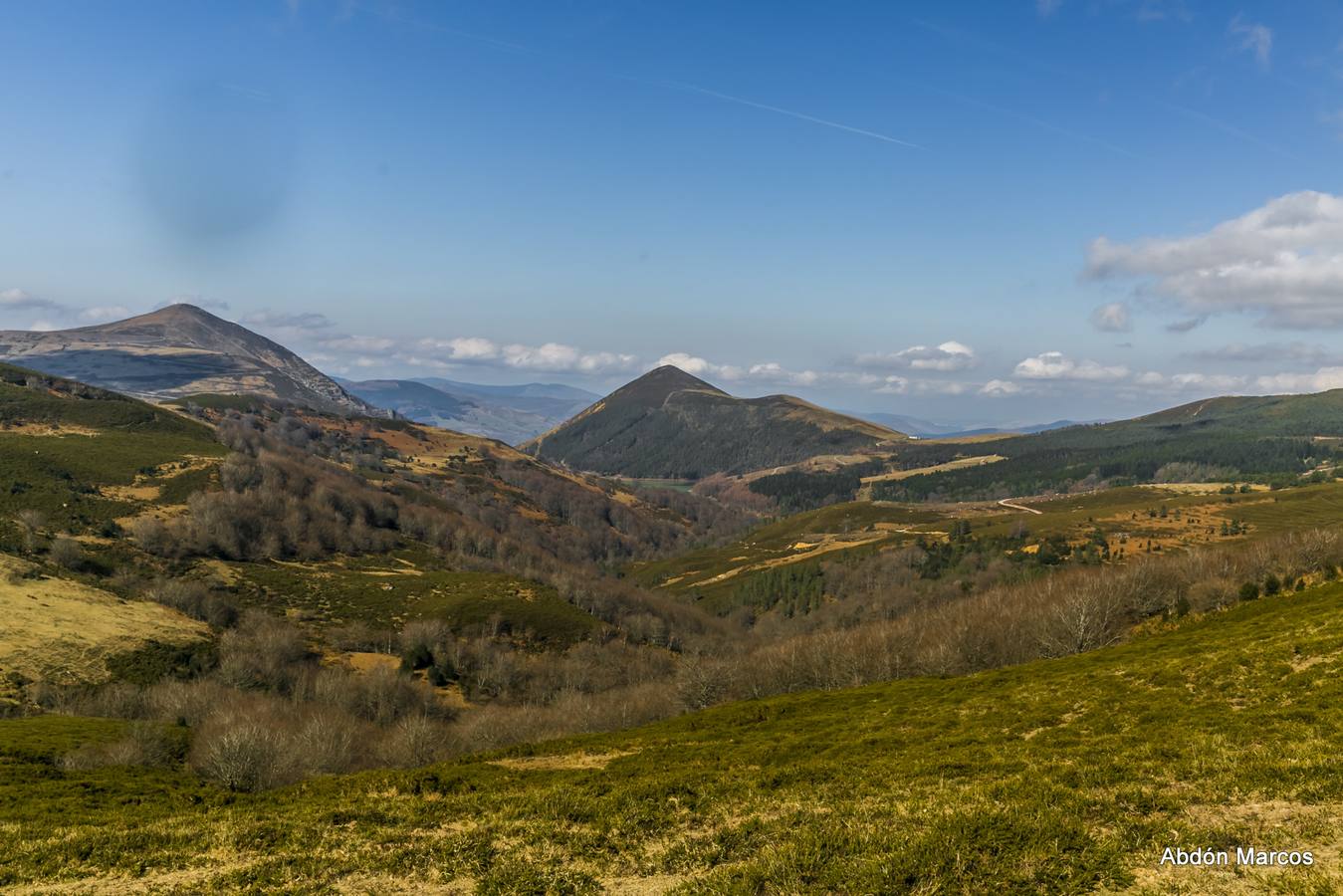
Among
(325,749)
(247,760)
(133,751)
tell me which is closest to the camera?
(247,760)

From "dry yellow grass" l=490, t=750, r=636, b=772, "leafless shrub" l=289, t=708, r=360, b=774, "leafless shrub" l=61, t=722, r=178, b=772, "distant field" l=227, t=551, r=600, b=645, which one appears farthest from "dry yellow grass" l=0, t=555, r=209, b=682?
"dry yellow grass" l=490, t=750, r=636, b=772

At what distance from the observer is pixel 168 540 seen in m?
178

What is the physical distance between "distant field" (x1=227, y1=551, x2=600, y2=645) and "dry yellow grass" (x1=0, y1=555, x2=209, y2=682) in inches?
1304

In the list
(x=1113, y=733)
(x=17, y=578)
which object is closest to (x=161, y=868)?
(x=1113, y=733)

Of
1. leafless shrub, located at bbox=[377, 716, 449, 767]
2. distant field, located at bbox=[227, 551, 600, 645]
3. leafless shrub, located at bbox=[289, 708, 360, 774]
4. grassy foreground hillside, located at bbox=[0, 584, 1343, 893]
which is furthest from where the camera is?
distant field, located at bbox=[227, 551, 600, 645]

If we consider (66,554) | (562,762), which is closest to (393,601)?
(66,554)

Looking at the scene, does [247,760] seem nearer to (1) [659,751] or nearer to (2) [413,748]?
(2) [413,748]

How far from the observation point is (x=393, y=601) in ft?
590

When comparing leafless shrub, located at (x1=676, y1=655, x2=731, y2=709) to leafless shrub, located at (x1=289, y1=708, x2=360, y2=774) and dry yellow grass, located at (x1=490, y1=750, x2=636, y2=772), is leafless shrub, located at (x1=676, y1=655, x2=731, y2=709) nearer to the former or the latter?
leafless shrub, located at (x1=289, y1=708, x2=360, y2=774)

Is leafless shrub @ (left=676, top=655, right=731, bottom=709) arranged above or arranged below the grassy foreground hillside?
below

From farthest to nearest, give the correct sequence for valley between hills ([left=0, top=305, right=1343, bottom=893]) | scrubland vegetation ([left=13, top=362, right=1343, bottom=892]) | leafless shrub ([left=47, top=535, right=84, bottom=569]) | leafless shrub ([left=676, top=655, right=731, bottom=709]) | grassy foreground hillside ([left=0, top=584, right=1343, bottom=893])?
leafless shrub ([left=47, top=535, right=84, bottom=569]) < leafless shrub ([left=676, top=655, right=731, bottom=709]) < scrubland vegetation ([left=13, top=362, right=1343, bottom=892]) < valley between hills ([left=0, top=305, right=1343, bottom=893]) < grassy foreground hillside ([left=0, top=584, right=1343, bottom=893])

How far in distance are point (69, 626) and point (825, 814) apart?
142m

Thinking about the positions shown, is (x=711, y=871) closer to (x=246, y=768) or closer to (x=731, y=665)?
(x=246, y=768)

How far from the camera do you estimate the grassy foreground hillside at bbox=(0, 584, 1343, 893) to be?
16.0m
